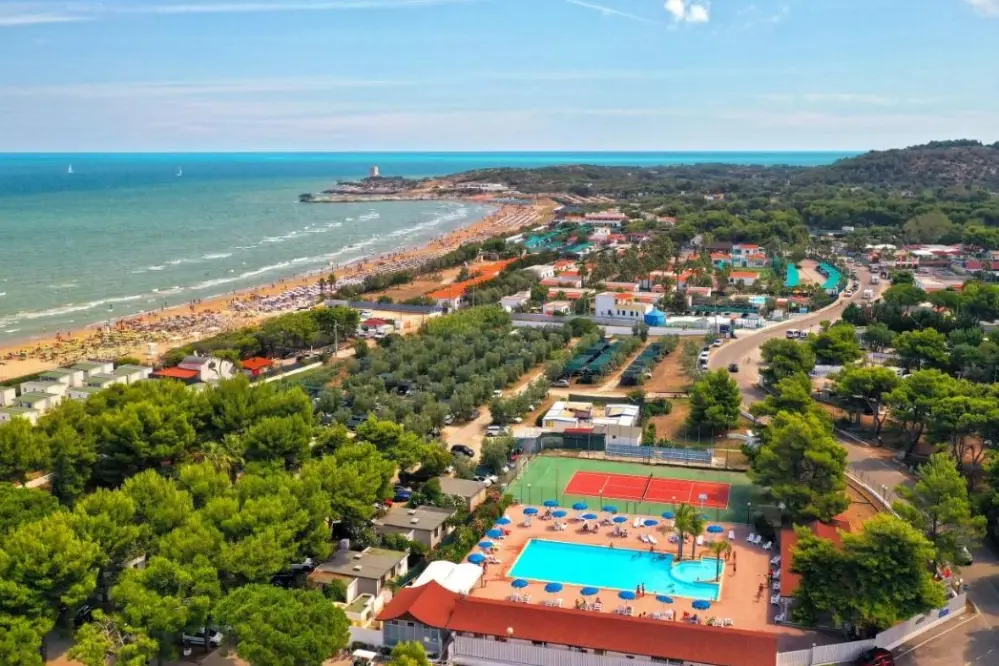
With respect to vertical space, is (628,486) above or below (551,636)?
below

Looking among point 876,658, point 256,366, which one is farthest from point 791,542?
point 256,366

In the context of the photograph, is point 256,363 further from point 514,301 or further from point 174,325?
point 514,301

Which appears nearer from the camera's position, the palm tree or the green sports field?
the palm tree

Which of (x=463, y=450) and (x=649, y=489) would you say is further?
(x=463, y=450)

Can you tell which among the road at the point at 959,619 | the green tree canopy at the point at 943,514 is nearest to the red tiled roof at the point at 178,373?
the road at the point at 959,619

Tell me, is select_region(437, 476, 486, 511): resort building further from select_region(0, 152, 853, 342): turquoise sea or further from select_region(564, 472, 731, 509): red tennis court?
select_region(0, 152, 853, 342): turquoise sea

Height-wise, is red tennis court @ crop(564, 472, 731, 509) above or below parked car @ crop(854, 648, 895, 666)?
below

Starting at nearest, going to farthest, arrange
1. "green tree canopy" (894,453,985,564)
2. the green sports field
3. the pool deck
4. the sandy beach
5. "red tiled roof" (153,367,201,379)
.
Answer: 1. the pool deck
2. "green tree canopy" (894,453,985,564)
3. the green sports field
4. "red tiled roof" (153,367,201,379)
5. the sandy beach

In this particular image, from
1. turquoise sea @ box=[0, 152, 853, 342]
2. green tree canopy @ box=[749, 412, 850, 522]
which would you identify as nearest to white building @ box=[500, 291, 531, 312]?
turquoise sea @ box=[0, 152, 853, 342]
